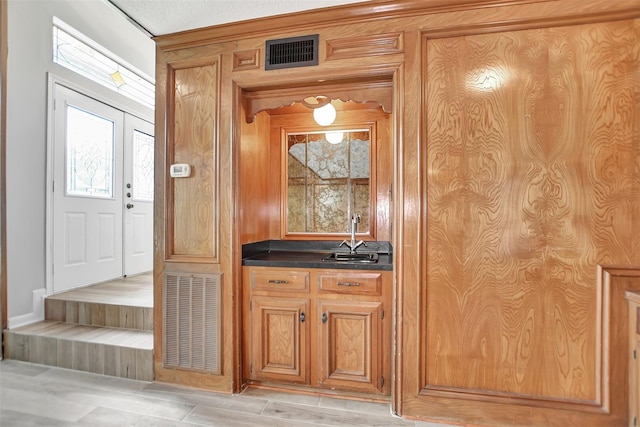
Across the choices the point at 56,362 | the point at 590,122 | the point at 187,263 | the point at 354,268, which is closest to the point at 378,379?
the point at 354,268

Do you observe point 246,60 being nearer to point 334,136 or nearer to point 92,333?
point 334,136

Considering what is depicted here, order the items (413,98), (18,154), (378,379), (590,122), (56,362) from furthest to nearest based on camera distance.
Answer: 1. (18,154)
2. (56,362)
3. (378,379)
4. (413,98)
5. (590,122)

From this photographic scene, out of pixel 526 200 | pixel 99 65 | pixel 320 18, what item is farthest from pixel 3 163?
pixel 526 200

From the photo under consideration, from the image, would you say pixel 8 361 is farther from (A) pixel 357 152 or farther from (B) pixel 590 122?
(B) pixel 590 122

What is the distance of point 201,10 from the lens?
1.97 m

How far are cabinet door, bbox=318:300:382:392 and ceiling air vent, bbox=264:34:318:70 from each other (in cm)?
161

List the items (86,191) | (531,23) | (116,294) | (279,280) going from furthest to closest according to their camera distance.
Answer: (86,191) → (116,294) → (279,280) → (531,23)

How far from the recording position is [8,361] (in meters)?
2.45

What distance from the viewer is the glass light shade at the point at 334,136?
271 centimetres

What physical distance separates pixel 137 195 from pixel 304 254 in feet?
8.79

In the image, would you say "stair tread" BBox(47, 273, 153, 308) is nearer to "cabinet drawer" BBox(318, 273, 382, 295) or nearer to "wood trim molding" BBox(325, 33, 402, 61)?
"cabinet drawer" BBox(318, 273, 382, 295)

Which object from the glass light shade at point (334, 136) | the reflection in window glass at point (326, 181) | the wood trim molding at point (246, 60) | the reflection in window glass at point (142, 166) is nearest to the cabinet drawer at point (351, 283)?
the reflection in window glass at point (326, 181)

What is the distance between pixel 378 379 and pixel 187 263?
154cm

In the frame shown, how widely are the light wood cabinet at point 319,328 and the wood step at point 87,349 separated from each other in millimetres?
854
